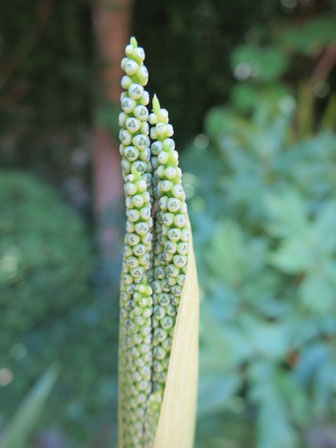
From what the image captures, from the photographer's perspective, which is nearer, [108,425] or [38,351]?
[108,425]

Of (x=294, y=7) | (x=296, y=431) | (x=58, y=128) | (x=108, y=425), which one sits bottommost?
(x=108, y=425)

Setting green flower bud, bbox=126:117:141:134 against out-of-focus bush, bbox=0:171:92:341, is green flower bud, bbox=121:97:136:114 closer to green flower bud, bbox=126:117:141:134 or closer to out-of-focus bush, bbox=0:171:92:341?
green flower bud, bbox=126:117:141:134

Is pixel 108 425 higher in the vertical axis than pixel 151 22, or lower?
lower

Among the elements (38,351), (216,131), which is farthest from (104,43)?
(38,351)

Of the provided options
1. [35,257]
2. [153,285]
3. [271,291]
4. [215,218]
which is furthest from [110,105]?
[153,285]

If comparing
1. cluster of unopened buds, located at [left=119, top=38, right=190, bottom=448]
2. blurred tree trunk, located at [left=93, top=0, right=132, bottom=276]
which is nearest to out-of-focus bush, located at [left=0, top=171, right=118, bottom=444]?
blurred tree trunk, located at [left=93, top=0, right=132, bottom=276]

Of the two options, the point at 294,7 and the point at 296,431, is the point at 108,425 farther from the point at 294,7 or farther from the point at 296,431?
the point at 294,7

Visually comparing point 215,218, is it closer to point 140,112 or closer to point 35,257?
point 35,257

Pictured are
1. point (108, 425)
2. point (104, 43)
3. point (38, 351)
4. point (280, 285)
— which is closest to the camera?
point (280, 285)
